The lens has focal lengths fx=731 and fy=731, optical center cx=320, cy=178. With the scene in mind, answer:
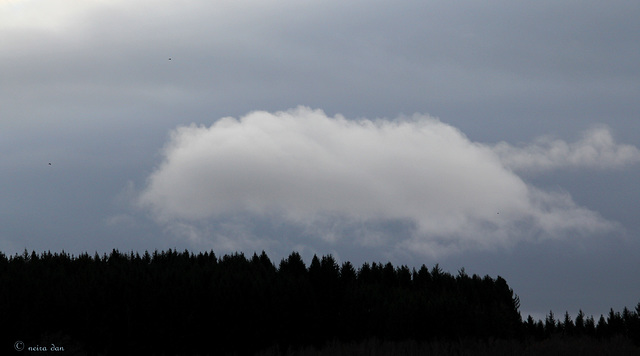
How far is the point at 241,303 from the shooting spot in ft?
72.4

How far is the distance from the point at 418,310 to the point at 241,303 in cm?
592

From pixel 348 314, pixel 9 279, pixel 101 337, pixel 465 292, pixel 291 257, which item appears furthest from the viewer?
pixel 465 292

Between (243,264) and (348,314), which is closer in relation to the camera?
(348,314)

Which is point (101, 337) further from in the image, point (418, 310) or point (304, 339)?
point (418, 310)

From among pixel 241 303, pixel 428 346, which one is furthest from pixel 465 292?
pixel 241 303

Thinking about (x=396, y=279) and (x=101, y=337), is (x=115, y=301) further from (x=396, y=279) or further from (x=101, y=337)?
(x=396, y=279)

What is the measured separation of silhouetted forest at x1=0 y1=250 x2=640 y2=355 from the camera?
20.6 m

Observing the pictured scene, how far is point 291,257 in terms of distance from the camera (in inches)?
1085

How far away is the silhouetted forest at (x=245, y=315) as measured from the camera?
20594 millimetres

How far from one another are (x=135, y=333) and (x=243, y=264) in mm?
7768

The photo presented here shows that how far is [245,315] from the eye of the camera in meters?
21.9

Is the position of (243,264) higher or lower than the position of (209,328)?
higher

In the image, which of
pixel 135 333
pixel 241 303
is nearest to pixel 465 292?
pixel 241 303

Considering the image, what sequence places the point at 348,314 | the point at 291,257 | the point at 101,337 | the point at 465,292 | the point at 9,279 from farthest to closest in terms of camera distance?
the point at 465,292
the point at 291,257
the point at 348,314
the point at 9,279
the point at 101,337
